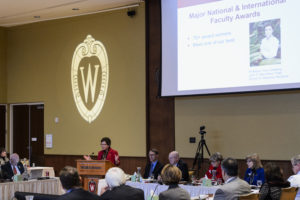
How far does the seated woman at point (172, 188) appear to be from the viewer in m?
4.09

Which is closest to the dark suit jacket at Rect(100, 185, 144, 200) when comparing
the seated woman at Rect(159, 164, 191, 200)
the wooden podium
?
the seated woman at Rect(159, 164, 191, 200)

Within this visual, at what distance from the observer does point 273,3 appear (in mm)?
7926

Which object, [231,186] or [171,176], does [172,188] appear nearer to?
[171,176]

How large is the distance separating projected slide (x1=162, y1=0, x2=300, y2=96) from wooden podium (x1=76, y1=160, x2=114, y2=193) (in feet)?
6.78

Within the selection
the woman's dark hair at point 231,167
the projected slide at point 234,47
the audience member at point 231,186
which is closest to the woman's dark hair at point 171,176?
the audience member at point 231,186

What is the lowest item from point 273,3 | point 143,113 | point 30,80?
point 143,113

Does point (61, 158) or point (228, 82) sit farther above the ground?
point (228, 82)

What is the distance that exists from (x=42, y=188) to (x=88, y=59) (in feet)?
15.4

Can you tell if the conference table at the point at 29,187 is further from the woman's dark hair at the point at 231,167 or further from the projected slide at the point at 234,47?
the woman's dark hair at the point at 231,167

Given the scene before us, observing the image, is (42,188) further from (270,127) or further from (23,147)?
(23,147)

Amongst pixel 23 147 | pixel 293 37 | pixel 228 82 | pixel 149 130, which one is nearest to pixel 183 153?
pixel 149 130

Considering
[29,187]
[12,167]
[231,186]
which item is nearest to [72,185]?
[231,186]

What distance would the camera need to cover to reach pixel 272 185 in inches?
186

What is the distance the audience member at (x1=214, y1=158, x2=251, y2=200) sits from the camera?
426 cm
